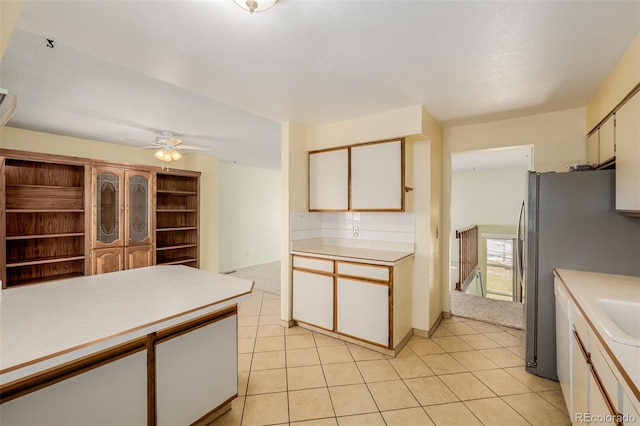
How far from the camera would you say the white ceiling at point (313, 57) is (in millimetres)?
1382

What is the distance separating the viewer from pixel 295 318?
3.17 metres

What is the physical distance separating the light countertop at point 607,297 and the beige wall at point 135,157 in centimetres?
522

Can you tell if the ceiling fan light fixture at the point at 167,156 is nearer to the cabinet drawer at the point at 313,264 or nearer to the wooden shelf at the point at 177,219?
the wooden shelf at the point at 177,219

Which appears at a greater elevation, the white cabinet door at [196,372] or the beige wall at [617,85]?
the beige wall at [617,85]

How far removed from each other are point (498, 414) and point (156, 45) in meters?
3.18

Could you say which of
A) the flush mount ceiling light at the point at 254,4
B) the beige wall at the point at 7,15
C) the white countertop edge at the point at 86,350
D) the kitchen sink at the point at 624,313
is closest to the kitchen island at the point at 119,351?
the white countertop edge at the point at 86,350

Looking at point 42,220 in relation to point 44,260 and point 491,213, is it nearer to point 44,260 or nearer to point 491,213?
point 44,260

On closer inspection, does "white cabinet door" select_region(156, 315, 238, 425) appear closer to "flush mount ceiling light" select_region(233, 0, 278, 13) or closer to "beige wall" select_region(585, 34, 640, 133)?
"flush mount ceiling light" select_region(233, 0, 278, 13)

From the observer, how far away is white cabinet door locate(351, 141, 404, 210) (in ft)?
8.93

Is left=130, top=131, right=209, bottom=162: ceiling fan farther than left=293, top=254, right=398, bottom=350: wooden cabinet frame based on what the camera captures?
Yes

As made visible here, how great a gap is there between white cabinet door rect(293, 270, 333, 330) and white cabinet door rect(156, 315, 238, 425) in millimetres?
1288

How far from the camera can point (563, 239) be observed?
2.12m

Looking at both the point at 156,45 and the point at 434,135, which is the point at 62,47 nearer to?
the point at 156,45

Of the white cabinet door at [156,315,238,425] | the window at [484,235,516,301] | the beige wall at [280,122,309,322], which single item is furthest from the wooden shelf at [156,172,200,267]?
the window at [484,235,516,301]
